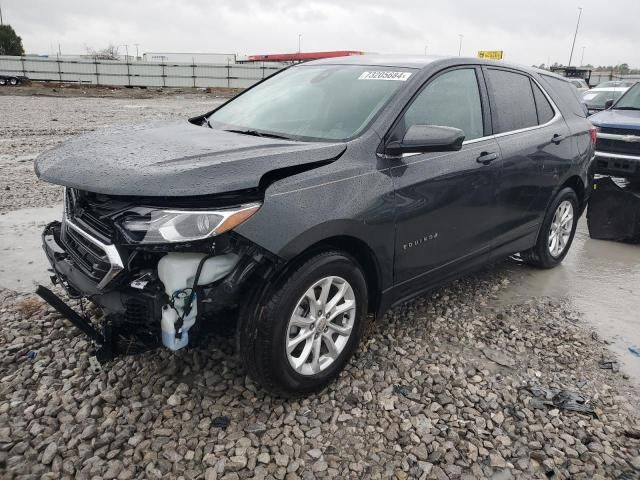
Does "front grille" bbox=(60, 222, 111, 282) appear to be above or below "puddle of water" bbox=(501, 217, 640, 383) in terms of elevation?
above

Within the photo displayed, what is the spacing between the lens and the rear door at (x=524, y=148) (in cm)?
373

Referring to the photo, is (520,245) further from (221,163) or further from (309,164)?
(221,163)

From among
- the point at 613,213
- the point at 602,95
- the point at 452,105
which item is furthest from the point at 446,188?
the point at 602,95

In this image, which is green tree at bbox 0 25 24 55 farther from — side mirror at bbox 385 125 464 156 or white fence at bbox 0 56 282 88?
side mirror at bbox 385 125 464 156

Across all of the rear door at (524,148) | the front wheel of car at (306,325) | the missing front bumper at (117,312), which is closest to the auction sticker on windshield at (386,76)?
the rear door at (524,148)

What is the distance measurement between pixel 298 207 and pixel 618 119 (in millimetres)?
6147

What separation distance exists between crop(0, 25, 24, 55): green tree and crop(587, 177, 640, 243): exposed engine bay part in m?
57.3

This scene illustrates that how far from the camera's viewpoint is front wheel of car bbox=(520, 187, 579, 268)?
14.7ft

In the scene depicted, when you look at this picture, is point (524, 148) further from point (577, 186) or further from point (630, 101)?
point (630, 101)

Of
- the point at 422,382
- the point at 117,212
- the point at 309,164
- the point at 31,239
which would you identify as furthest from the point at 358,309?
the point at 31,239

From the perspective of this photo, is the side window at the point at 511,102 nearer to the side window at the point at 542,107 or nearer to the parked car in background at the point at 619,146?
the side window at the point at 542,107

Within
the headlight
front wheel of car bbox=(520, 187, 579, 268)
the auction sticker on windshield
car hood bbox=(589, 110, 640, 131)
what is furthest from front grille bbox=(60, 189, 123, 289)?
car hood bbox=(589, 110, 640, 131)

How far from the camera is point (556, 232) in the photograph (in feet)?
15.5

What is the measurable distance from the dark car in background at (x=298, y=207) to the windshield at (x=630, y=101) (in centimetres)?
471
